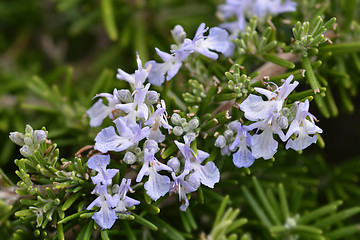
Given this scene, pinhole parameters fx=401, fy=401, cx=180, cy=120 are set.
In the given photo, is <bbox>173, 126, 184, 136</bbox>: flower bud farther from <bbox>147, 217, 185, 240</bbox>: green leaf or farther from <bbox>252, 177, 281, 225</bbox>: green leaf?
<bbox>252, 177, 281, 225</bbox>: green leaf

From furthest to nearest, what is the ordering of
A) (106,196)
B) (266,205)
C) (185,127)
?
(266,205) → (185,127) → (106,196)

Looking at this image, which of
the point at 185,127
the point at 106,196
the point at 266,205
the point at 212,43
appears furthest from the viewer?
the point at 266,205

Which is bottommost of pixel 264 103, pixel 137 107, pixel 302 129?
pixel 302 129

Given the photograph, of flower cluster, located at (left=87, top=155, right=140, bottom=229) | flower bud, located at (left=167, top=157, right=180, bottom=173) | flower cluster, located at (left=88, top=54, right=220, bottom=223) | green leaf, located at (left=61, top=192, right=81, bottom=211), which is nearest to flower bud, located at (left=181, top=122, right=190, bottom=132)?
flower cluster, located at (left=88, top=54, right=220, bottom=223)

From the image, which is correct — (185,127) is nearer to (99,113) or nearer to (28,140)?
(99,113)

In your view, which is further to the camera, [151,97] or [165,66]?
[165,66]

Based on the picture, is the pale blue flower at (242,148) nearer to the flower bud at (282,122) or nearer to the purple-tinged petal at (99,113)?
the flower bud at (282,122)

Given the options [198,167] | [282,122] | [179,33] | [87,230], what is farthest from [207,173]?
[179,33]
